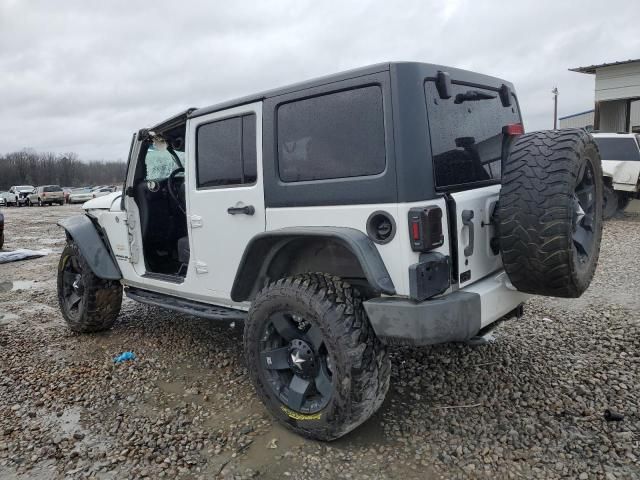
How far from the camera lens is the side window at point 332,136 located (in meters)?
2.62

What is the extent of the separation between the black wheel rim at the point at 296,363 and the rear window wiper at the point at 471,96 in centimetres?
159

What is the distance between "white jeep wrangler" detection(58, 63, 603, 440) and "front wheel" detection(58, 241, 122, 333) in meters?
1.65

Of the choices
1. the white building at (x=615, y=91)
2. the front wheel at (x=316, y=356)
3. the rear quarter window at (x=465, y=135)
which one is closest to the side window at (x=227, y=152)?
the front wheel at (x=316, y=356)

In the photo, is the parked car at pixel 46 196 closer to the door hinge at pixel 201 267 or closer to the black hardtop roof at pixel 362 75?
the black hardtop roof at pixel 362 75

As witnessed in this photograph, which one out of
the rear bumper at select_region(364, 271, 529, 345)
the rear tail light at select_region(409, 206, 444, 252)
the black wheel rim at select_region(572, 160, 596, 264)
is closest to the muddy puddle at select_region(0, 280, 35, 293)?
the rear bumper at select_region(364, 271, 529, 345)

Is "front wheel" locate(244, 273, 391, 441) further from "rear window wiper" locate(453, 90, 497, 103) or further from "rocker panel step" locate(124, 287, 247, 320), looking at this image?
"rear window wiper" locate(453, 90, 497, 103)

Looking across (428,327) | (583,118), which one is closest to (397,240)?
(428,327)

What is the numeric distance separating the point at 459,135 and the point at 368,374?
1.47 metres

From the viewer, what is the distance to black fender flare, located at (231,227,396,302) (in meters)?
2.52

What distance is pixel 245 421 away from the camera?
311cm

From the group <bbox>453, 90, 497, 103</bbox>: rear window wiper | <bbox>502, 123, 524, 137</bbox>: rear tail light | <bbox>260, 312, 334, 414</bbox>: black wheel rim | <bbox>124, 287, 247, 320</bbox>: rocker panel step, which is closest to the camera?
<bbox>260, 312, 334, 414</bbox>: black wheel rim

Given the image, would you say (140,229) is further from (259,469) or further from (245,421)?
(259,469)

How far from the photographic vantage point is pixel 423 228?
7.99ft

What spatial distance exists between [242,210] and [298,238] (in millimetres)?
544
